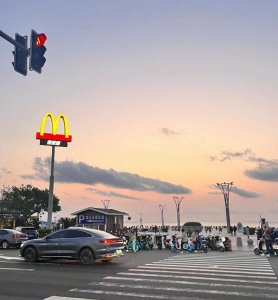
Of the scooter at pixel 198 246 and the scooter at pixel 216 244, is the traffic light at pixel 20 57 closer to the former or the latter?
the scooter at pixel 198 246

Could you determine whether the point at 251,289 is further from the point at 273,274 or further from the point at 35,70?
the point at 35,70

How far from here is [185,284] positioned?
10.7 m

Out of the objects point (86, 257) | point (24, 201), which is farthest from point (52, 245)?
point (24, 201)

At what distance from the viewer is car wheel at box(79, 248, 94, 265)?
15312mm

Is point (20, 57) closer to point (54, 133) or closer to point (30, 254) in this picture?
point (30, 254)

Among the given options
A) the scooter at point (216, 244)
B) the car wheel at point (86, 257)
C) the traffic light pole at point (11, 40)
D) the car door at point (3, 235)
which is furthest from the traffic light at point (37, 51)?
the car door at point (3, 235)

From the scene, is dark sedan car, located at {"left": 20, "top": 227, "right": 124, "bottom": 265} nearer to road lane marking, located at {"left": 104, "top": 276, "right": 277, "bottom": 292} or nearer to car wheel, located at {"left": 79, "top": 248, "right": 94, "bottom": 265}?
car wheel, located at {"left": 79, "top": 248, "right": 94, "bottom": 265}

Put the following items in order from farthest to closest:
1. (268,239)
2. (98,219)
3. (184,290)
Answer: (98,219), (268,239), (184,290)

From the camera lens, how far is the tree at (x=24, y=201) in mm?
92875

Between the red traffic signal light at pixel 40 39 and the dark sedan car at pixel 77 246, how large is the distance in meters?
8.05

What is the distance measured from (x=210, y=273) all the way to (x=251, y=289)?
3.26 metres

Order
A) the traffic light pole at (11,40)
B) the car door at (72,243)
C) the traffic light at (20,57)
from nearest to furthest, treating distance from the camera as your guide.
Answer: the traffic light pole at (11,40) → the traffic light at (20,57) → the car door at (72,243)

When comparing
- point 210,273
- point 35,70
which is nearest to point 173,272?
point 210,273

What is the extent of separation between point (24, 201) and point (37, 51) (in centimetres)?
8822
